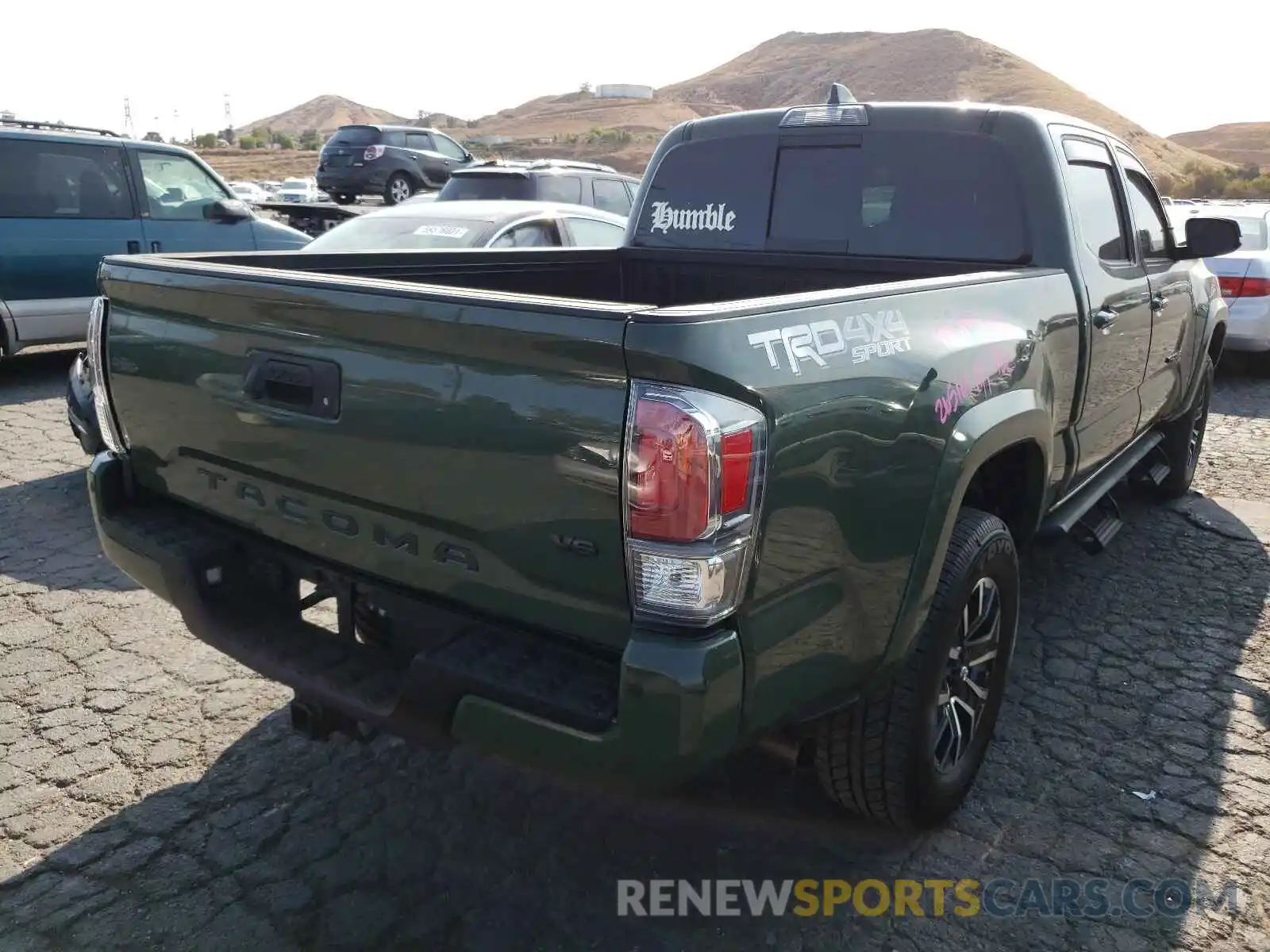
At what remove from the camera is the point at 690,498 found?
185 centimetres

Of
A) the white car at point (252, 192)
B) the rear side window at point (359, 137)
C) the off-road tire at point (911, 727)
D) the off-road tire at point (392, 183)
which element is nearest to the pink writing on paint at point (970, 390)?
the off-road tire at point (911, 727)

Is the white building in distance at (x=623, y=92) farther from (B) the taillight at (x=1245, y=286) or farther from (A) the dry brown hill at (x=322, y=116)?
(B) the taillight at (x=1245, y=286)

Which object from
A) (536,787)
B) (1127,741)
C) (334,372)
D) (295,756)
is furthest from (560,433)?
(1127,741)

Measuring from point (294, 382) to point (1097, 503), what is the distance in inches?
137

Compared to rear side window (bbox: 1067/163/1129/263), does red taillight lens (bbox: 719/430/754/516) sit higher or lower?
lower

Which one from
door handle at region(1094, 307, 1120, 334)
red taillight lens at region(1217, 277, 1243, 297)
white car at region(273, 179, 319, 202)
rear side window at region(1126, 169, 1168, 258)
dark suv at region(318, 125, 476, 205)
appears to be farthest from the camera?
white car at region(273, 179, 319, 202)

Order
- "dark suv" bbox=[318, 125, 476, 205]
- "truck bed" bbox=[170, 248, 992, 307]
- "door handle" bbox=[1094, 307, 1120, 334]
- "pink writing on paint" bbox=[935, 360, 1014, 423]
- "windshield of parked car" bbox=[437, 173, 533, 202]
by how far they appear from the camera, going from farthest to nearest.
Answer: "dark suv" bbox=[318, 125, 476, 205]
"windshield of parked car" bbox=[437, 173, 533, 202]
"truck bed" bbox=[170, 248, 992, 307]
"door handle" bbox=[1094, 307, 1120, 334]
"pink writing on paint" bbox=[935, 360, 1014, 423]

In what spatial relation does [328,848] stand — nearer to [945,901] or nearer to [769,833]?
[769,833]

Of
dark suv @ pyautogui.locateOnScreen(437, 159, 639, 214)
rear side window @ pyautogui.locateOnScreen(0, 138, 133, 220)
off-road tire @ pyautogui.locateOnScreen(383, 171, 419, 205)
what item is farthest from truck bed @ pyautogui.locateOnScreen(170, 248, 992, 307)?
off-road tire @ pyautogui.locateOnScreen(383, 171, 419, 205)

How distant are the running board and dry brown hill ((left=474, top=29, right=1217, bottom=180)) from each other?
59.4m

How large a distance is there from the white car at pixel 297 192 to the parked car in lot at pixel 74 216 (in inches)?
654

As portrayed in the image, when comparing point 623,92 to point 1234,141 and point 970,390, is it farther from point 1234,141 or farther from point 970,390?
point 970,390

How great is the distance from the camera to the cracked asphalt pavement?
2.53m

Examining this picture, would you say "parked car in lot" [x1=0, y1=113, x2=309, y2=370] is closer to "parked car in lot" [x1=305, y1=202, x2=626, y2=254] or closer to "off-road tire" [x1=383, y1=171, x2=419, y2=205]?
"parked car in lot" [x1=305, y1=202, x2=626, y2=254]
